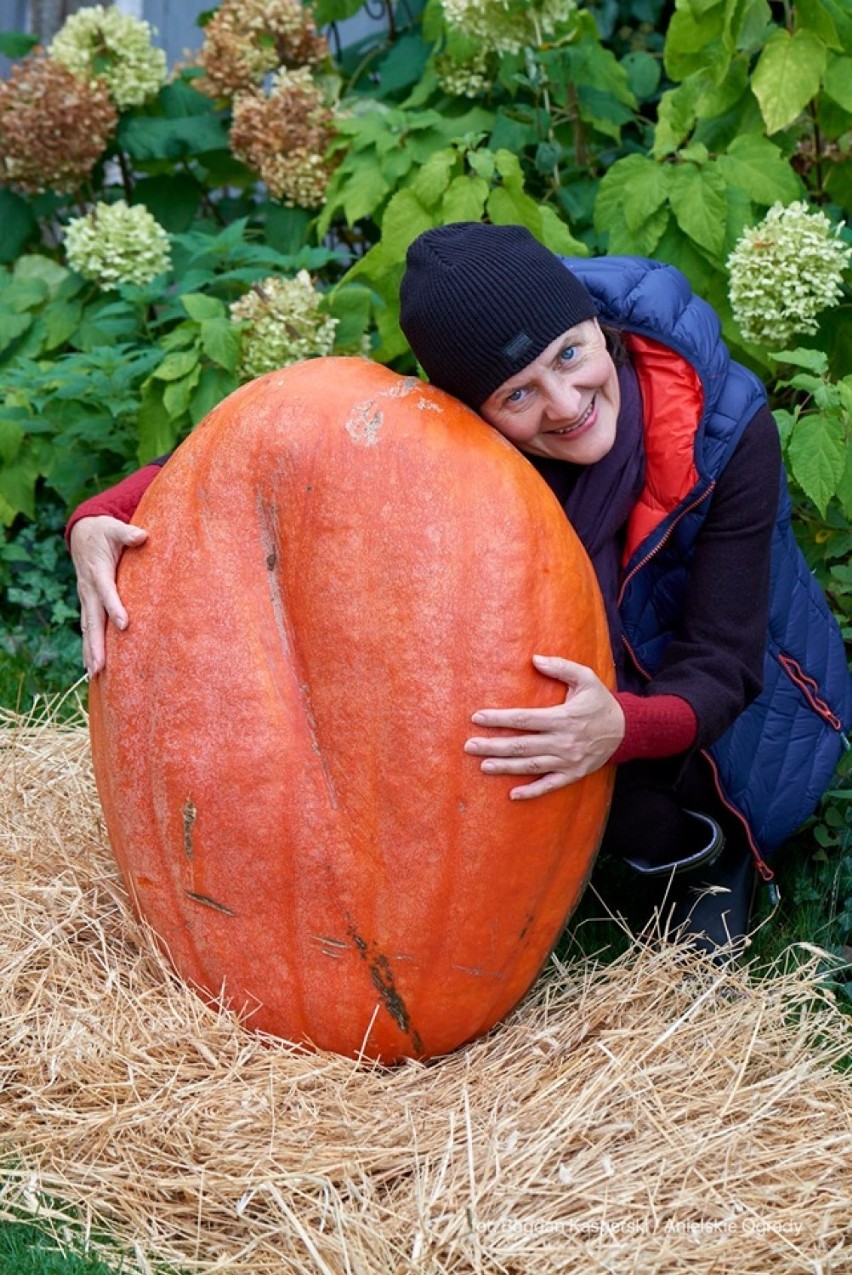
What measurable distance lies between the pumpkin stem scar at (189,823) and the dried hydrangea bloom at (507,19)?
222 cm

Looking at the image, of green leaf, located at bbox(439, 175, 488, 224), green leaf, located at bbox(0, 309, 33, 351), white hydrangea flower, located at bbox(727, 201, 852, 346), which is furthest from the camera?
green leaf, located at bbox(0, 309, 33, 351)

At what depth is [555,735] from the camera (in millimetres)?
2105

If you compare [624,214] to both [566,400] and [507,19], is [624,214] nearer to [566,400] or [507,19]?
[507,19]

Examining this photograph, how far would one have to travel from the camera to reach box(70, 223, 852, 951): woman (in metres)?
2.17

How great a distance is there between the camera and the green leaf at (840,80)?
3191 mm

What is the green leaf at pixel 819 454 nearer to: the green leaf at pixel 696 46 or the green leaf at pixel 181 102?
the green leaf at pixel 696 46

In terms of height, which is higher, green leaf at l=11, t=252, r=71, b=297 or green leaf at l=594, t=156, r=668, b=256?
green leaf at l=594, t=156, r=668, b=256

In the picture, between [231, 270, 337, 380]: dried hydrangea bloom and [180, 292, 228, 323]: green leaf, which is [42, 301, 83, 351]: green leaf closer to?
[180, 292, 228, 323]: green leaf

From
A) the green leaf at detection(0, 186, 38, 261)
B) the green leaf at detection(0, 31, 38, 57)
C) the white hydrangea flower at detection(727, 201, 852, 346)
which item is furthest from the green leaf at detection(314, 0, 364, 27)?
the white hydrangea flower at detection(727, 201, 852, 346)

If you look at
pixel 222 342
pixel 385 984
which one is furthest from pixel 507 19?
pixel 385 984

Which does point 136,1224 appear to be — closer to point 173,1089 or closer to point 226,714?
point 173,1089

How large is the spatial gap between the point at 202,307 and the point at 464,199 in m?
0.66

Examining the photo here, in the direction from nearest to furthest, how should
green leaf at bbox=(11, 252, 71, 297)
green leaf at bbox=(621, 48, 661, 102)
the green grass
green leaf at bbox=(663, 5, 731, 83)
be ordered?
the green grass < green leaf at bbox=(663, 5, 731, 83) < green leaf at bbox=(621, 48, 661, 102) < green leaf at bbox=(11, 252, 71, 297)

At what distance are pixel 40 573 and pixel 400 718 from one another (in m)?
2.25
